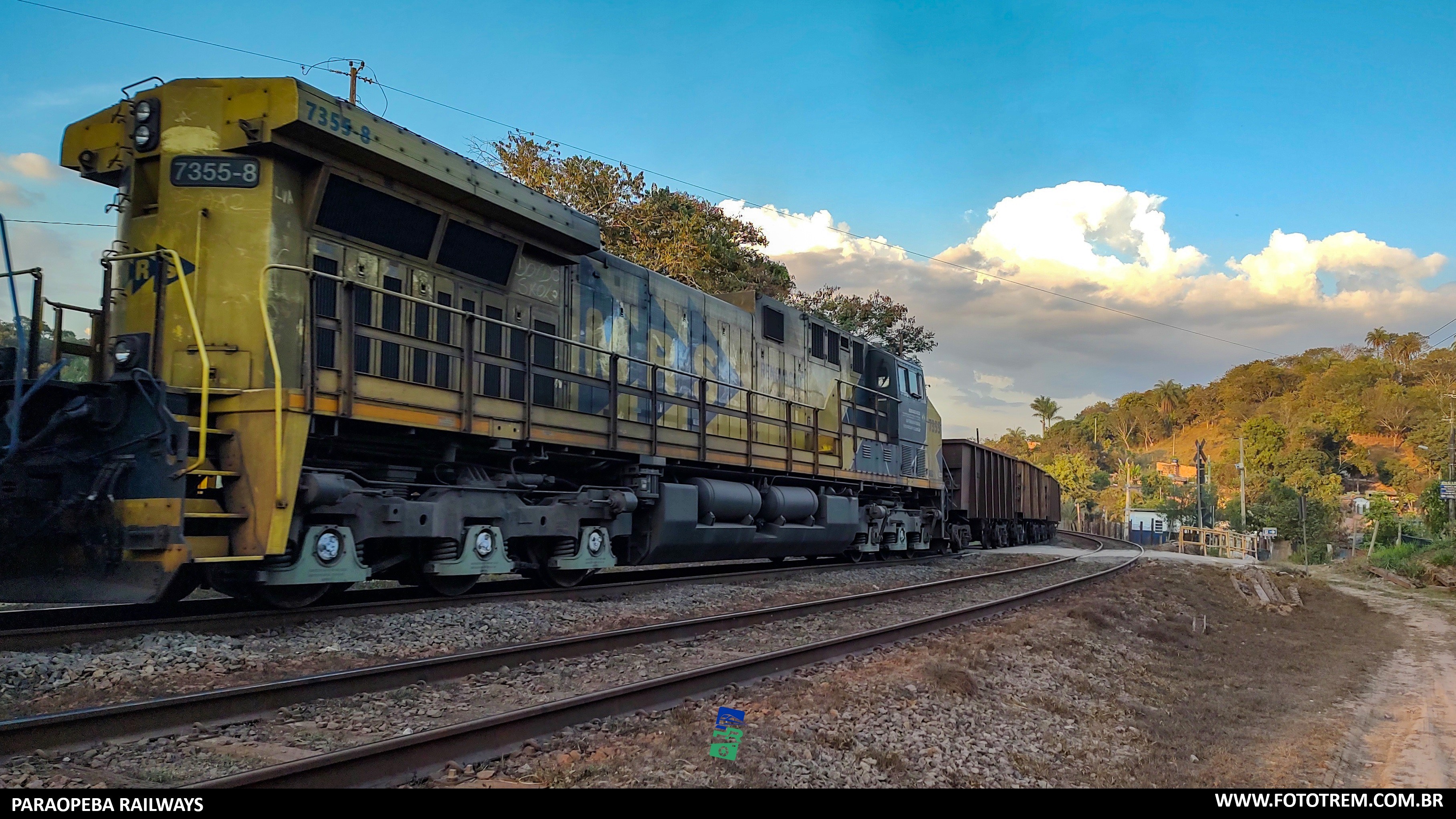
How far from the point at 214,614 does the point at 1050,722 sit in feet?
19.8

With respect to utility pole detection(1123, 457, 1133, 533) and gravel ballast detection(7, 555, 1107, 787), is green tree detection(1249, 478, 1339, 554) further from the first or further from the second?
gravel ballast detection(7, 555, 1107, 787)

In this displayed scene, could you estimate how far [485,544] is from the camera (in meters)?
7.87

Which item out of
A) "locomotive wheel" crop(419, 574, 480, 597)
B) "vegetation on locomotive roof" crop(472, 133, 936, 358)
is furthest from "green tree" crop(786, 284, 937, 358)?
"locomotive wheel" crop(419, 574, 480, 597)

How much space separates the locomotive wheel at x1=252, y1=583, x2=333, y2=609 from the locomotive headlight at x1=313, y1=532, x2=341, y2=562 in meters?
0.26

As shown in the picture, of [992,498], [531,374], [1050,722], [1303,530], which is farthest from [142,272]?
[1303,530]

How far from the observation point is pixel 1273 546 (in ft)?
143

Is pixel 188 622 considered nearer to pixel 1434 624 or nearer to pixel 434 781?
pixel 434 781

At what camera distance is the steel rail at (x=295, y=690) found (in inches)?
149

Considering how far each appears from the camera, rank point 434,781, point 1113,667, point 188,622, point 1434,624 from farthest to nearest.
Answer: point 1434,624, point 1113,667, point 188,622, point 434,781

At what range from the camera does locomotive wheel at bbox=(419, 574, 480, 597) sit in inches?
314
